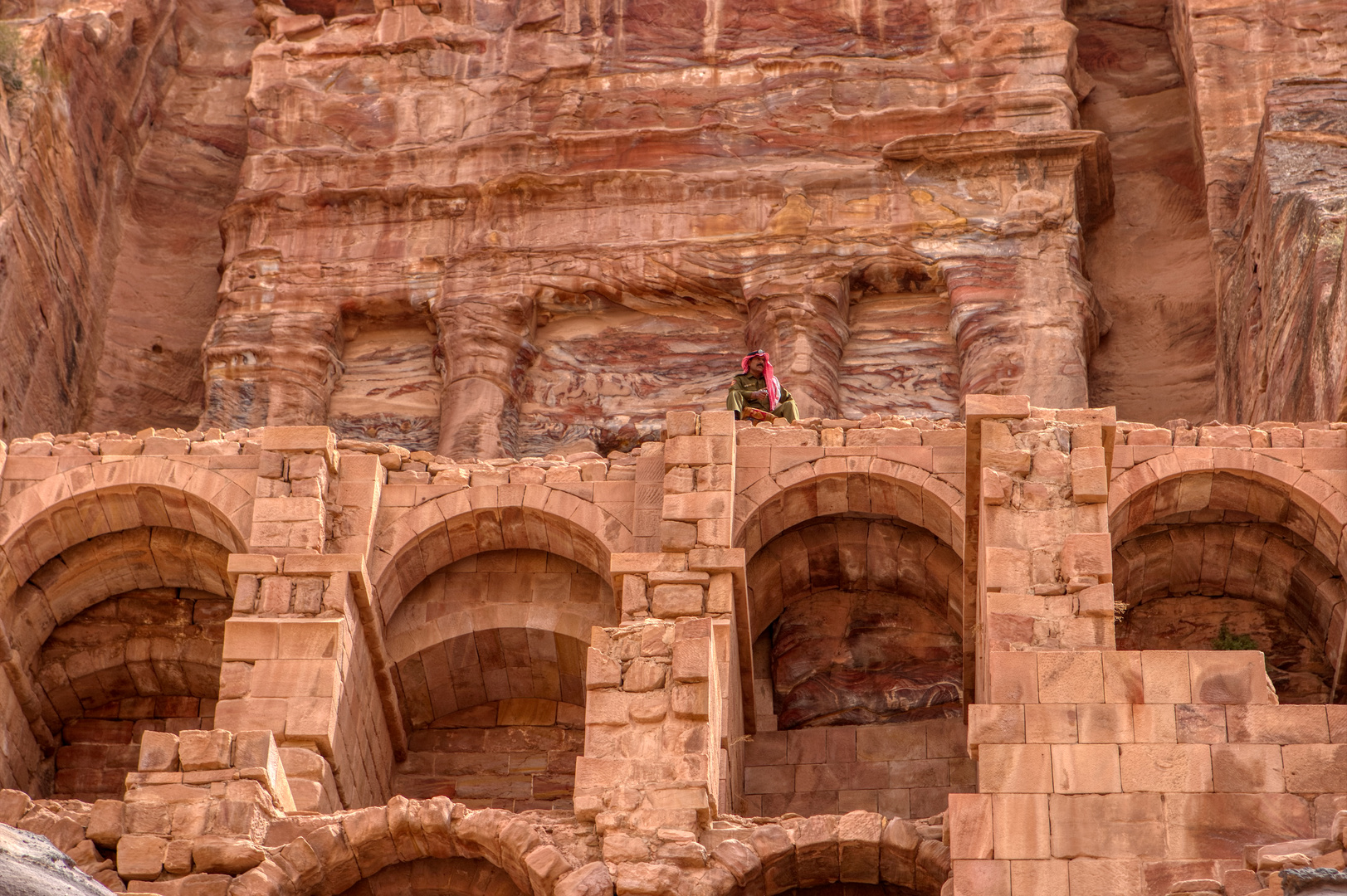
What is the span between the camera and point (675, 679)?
24.8 m

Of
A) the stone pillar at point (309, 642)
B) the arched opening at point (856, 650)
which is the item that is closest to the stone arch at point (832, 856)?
the arched opening at point (856, 650)

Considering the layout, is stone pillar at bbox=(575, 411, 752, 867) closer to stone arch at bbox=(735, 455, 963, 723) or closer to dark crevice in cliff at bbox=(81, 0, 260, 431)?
stone arch at bbox=(735, 455, 963, 723)

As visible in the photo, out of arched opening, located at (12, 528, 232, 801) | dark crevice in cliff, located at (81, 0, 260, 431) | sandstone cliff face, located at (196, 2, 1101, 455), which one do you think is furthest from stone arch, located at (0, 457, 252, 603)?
dark crevice in cliff, located at (81, 0, 260, 431)

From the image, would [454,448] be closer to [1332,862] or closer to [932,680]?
[932,680]

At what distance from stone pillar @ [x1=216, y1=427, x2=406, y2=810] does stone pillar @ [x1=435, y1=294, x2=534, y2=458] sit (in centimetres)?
658

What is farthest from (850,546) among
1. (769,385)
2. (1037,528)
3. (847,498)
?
(1037,528)

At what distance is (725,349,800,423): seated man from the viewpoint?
1206 inches

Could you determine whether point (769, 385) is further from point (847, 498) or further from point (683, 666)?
point (683, 666)

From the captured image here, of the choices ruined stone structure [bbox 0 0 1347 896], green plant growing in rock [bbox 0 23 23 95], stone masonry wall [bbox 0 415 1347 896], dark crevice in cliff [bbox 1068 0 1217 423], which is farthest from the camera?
green plant growing in rock [bbox 0 23 23 95]

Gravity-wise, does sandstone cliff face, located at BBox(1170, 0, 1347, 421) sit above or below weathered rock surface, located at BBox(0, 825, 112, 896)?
above

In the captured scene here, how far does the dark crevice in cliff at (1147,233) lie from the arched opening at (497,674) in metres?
11.2

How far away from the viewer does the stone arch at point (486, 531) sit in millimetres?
28750

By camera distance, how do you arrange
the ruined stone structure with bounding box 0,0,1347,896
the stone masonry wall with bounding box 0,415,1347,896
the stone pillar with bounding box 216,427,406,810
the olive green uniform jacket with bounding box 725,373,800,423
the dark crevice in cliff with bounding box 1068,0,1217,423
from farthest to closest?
the dark crevice in cliff with bounding box 1068,0,1217,423
the olive green uniform jacket with bounding box 725,373,800,423
the stone pillar with bounding box 216,427,406,810
the ruined stone structure with bounding box 0,0,1347,896
the stone masonry wall with bounding box 0,415,1347,896

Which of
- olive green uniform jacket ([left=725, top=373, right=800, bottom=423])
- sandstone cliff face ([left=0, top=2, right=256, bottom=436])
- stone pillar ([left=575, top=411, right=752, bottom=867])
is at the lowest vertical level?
stone pillar ([left=575, top=411, right=752, bottom=867])
